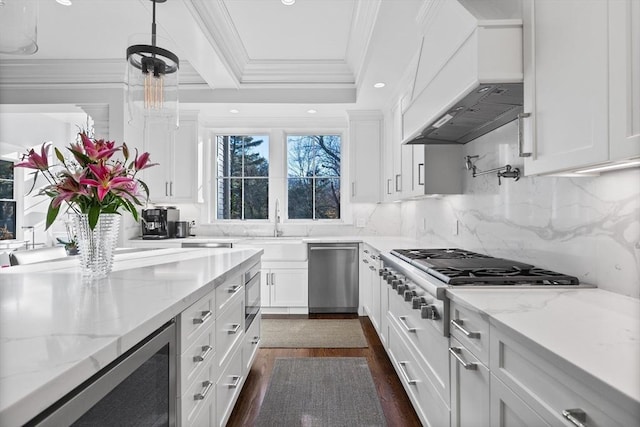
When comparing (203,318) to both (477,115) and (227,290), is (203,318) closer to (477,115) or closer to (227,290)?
(227,290)

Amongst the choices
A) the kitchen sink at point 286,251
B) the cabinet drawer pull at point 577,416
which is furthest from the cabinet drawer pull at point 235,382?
the kitchen sink at point 286,251

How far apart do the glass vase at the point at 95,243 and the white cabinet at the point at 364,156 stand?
10.5 ft

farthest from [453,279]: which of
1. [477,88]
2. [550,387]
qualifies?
[477,88]

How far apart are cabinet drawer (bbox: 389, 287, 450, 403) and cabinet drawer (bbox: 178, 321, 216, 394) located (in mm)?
989

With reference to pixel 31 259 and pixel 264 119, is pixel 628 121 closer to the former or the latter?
pixel 31 259

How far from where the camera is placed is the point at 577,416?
2.40ft

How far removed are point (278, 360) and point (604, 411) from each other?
249 centimetres

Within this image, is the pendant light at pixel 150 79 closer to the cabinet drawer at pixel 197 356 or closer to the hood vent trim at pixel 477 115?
the cabinet drawer at pixel 197 356

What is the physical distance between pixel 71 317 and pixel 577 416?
3.87ft

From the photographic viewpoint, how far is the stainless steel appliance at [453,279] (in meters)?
1.45

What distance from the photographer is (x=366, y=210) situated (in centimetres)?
468

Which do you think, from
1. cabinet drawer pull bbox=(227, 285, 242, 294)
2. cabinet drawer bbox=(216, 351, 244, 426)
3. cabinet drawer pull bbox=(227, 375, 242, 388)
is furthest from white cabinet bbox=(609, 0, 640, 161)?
cabinet drawer pull bbox=(227, 375, 242, 388)

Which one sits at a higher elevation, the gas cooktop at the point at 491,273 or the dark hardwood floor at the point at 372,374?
the gas cooktop at the point at 491,273

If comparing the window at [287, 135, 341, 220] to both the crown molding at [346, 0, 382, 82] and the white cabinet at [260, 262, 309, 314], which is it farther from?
the crown molding at [346, 0, 382, 82]
